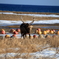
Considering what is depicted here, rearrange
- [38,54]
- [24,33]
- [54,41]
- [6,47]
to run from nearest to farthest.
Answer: [38,54], [6,47], [54,41], [24,33]

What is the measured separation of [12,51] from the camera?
3953 mm

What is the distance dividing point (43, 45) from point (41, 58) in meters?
1.09

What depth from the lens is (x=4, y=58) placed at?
11.1ft

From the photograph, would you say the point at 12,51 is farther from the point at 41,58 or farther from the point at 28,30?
the point at 28,30

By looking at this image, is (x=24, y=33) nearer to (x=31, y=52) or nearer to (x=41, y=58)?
(x=31, y=52)

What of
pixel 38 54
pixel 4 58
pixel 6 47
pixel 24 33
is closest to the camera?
pixel 4 58

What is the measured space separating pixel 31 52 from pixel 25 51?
0.42 feet

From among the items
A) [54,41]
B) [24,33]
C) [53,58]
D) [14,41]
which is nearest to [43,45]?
[54,41]

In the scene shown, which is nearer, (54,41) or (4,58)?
(4,58)

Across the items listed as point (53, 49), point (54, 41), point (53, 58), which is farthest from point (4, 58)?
point (54, 41)

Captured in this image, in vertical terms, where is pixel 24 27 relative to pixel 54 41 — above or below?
below

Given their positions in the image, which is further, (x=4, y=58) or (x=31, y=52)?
(x=31, y=52)

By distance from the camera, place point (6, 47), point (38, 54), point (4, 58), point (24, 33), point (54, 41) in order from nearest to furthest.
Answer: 1. point (4, 58)
2. point (38, 54)
3. point (6, 47)
4. point (54, 41)
5. point (24, 33)

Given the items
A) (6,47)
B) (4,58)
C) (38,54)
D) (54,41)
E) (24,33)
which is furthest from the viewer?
(24,33)
